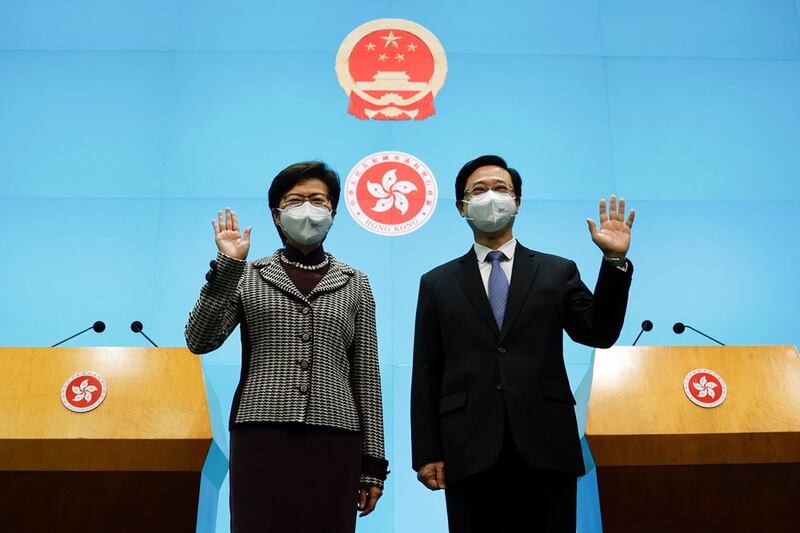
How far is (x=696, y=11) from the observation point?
4352mm

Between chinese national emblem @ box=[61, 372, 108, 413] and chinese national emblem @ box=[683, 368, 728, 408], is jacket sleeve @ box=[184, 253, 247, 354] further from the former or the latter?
chinese national emblem @ box=[683, 368, 728, 408]

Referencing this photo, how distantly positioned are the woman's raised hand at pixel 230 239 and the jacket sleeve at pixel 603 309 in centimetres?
79

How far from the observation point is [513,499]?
5.15ft

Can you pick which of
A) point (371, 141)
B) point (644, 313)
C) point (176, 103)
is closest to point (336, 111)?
point (371, 141)

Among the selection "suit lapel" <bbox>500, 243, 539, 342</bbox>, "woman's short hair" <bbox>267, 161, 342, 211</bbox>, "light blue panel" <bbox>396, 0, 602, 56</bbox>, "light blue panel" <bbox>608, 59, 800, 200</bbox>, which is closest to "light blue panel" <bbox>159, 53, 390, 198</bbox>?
"light blue panel" <bbox>396, 0, 602, 56</bbox>

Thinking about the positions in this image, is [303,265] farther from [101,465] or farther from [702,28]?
Result: [702,28]

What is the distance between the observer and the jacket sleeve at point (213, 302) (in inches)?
63.6

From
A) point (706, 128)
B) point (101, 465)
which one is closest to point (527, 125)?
point (706, 128)

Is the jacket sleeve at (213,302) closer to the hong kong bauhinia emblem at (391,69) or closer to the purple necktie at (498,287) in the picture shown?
the purple necktie at (498,287)

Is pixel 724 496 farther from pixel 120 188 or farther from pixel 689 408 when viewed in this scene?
pixel 120 188

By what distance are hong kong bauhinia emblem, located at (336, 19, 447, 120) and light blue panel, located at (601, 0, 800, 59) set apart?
107 centimetres

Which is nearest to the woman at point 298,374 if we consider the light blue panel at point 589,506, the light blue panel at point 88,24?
the light blue panel at point 589,506

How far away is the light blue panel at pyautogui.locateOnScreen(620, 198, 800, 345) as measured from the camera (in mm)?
3666

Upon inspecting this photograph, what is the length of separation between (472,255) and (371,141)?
2.17m
